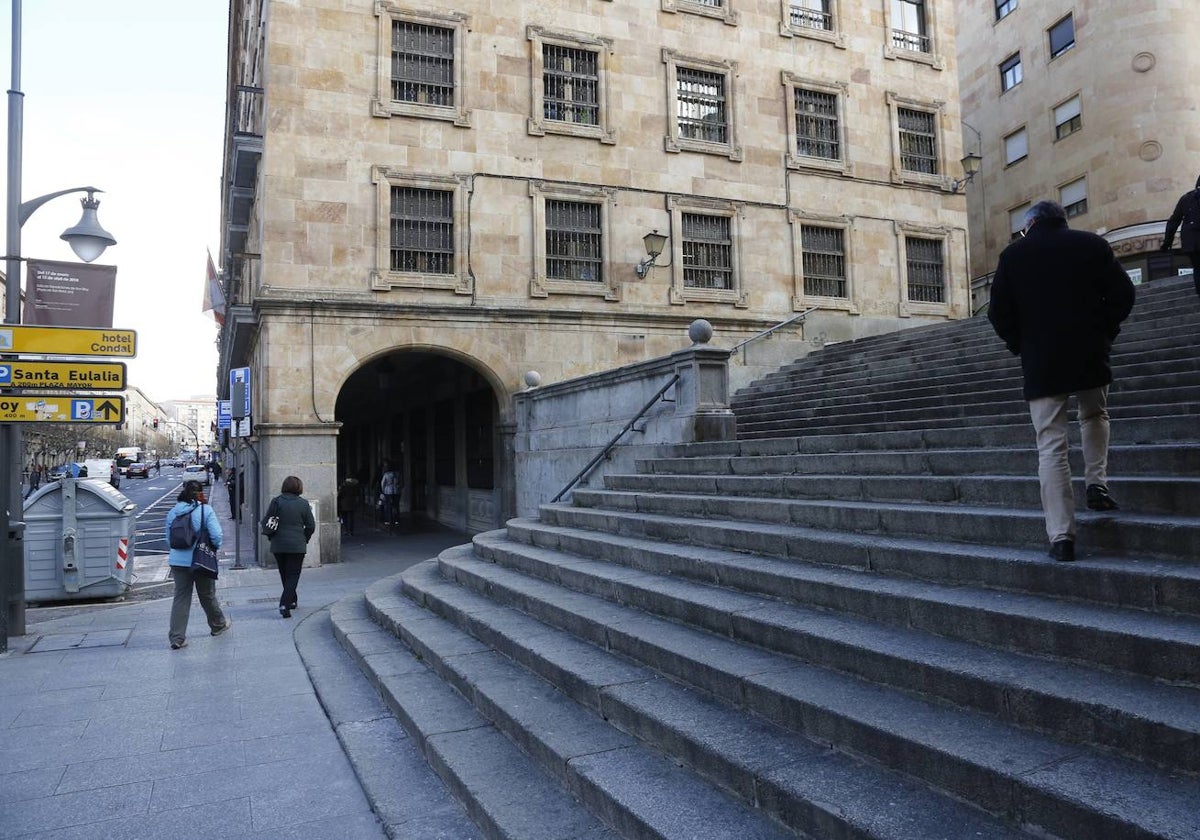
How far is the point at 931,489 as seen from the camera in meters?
5.47

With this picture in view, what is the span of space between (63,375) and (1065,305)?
9.22 m

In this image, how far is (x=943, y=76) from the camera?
20.7 meters

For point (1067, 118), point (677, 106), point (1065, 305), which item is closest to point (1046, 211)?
point (1065, 305)

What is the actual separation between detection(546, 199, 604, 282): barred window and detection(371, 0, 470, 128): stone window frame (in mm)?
2578

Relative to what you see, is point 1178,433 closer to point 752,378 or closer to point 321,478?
point 752,378

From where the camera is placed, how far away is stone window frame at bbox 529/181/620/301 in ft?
53.8

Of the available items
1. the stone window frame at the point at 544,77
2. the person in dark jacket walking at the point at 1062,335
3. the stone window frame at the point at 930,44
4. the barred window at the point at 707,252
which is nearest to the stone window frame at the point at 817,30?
the stone window frame at the point at 930,44

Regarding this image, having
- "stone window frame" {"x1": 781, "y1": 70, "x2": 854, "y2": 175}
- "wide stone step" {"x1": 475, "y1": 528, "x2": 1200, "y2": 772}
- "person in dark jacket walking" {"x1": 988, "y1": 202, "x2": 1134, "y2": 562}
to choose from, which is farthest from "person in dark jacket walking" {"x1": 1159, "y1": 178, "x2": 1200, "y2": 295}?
"stone window frame" {"x1": 781, "y1": 70, "x2": 854, "y2": 175}

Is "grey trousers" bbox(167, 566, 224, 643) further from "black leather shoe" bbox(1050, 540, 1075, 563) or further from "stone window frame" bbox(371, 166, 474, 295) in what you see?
"stone window frame" bbox(371, 166, 474, 295)

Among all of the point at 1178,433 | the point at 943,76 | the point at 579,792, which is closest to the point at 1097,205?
the point at 943,76

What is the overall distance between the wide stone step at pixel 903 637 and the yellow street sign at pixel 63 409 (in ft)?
18.9

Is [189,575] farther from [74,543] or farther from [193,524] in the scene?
[74,543]

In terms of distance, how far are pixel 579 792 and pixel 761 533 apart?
2.51 metres

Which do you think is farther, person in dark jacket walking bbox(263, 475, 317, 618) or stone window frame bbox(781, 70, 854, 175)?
stone window frame bbox(781, 70, 854, 175)
